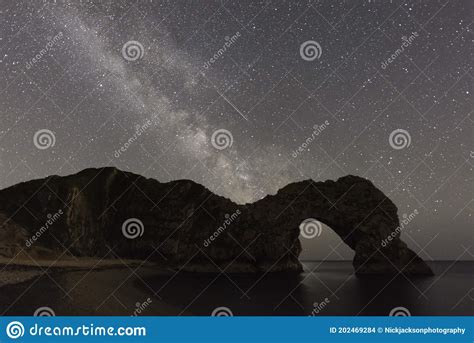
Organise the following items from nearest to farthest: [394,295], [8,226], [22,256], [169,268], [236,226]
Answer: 1. [394,295]
2. [22,256]
3. [8,226]
4. [169,268]
5. [236,226]

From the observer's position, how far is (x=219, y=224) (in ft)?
179

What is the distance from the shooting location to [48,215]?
56906 millimetres

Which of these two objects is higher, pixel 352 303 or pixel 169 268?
pixel 352 303

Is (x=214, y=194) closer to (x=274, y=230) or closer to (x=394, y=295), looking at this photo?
(x=274, y=230)

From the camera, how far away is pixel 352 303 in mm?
23266

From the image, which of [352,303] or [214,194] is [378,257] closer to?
[214,194]

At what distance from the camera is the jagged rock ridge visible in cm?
5072

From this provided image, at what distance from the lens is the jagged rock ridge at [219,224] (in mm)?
50719

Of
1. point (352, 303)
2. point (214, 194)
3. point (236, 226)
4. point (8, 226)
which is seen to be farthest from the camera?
point (214, 194)
